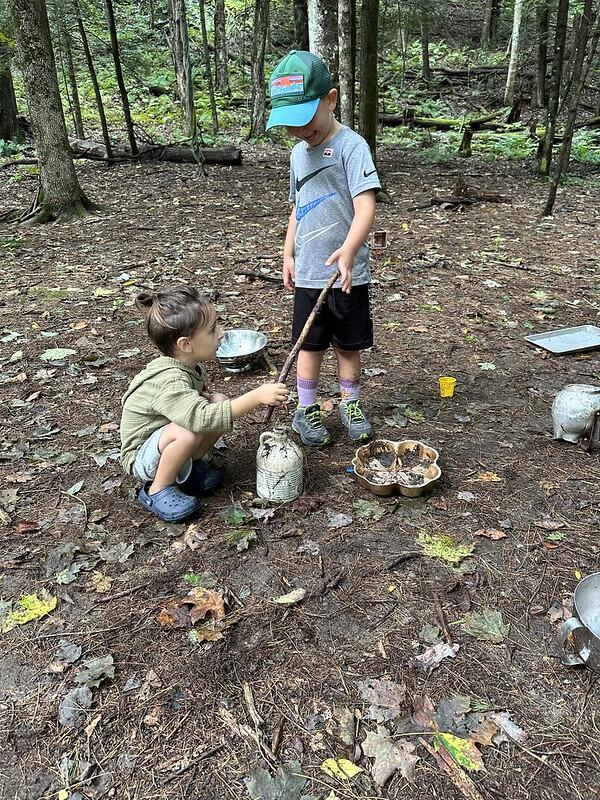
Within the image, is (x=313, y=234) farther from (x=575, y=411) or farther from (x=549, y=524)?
(x=549, y=524)

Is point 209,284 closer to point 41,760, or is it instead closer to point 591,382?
point 591,382

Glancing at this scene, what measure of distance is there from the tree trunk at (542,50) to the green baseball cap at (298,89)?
50.6ft

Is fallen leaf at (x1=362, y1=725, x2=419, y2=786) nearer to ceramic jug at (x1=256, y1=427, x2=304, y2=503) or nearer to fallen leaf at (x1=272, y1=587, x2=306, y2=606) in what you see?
fallen leaf at (x1=272, y1=587, x2=306, y2=606)

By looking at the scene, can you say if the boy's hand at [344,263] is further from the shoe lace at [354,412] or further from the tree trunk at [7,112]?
the tree trunk at [7,112]

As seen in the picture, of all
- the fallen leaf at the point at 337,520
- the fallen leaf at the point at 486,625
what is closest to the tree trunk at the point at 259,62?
the fallen leaf at the point at 337,520

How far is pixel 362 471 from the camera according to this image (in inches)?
126

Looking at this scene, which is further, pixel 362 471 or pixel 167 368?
pixel 362 471

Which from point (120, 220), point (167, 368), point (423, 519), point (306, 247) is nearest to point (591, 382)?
point (423, 519)

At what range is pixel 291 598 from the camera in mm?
2496

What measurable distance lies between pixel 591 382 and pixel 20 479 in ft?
12.5

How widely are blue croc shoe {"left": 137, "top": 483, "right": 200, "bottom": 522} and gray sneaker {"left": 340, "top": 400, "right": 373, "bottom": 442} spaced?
111cm

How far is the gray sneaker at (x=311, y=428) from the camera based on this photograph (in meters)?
3.56

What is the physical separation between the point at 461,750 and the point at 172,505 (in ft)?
5.32

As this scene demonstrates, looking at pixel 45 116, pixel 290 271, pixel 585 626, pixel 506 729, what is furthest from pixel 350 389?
pixel 45 116
